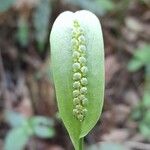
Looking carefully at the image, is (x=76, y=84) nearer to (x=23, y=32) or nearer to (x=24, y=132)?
(x=24, y=132)

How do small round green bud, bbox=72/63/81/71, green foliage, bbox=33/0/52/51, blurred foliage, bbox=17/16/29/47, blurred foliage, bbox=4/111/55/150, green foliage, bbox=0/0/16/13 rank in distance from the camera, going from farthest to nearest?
blurred foliage, bbox=17/16/29/47
green foliage, bbox=33/0/52/51
green foliage, bbox=0/0/16/13
blurred foliage, bbox=4/111/55/150
small round green bud, bbox=72/63/81/71

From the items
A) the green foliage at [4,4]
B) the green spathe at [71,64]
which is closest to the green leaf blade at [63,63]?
the green spathe at [71,64]

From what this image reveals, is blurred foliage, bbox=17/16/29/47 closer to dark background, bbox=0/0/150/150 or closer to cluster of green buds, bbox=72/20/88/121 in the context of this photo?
dark background, bbox=0/0/150/150

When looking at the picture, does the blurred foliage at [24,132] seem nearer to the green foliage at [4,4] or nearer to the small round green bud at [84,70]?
the green foliage at [4,4]

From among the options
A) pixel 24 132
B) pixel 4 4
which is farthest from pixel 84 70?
pixel 4 4

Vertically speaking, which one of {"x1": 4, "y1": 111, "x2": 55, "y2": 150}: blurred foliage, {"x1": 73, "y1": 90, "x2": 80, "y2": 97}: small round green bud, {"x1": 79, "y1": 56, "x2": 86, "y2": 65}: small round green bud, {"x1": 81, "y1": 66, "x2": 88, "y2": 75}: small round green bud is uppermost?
{"x1": 79, "y1": 56, "x2": 86, "y2": 65}: small round green bud

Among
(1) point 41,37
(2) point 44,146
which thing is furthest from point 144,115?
(1) point 41,37

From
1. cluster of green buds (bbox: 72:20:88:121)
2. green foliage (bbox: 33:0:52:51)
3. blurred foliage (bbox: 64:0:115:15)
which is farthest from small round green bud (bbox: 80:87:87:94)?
blurred foliage (bbox: 64:0:115:15)
